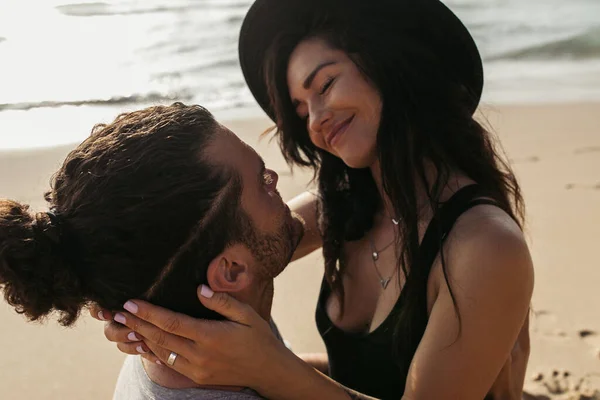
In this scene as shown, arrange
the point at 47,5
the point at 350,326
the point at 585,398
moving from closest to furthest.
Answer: the point at 350,326 → the point at 585,398 → the point at 47,5

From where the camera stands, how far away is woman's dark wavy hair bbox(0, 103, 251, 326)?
1.91m

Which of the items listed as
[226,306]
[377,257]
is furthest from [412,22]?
[226,306]

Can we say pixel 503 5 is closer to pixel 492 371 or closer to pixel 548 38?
pixel 548 38

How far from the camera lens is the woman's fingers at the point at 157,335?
204cm

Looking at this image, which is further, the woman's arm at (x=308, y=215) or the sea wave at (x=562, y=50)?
the sea wave at (x=562, y=50)

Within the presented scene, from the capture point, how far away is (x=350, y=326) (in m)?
2.76

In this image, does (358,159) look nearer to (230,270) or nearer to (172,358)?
(230,270)

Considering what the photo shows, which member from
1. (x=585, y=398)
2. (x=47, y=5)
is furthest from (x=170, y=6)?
(x=585, y=398)

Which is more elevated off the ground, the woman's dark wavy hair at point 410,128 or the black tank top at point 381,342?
the woman's dark wavy hair at point 410,128

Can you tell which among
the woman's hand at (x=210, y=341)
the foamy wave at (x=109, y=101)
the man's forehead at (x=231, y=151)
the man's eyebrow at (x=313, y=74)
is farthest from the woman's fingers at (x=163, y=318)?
the foamy wave at (x=109, y=101)

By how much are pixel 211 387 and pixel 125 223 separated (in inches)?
22.9

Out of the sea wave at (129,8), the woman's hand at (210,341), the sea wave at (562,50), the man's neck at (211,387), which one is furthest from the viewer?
the sea wave at (129,8)

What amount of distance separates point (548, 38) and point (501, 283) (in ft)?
34.6

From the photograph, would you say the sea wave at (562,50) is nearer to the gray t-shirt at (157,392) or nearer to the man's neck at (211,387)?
the man's neck at (211,387)
